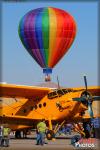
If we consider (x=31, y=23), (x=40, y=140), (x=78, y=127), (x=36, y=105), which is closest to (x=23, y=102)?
(x=36, y=105)

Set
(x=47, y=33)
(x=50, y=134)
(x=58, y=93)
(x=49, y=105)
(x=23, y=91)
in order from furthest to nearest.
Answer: (x=47, y=33)
(x=23, y=91)
(x=49, y=105)
(x=58, y=93)
(x=50, y=134)

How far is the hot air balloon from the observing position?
55.1 meters

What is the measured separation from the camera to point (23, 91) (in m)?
37.9

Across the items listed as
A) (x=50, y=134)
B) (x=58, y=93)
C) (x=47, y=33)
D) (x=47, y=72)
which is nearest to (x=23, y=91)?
(x=58, y=93)

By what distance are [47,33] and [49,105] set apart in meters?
20.7

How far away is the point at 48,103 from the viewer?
1444 inches

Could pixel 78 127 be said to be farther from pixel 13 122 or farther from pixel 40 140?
pixel 40 140

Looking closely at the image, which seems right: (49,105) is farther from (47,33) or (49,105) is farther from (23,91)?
(47,33)

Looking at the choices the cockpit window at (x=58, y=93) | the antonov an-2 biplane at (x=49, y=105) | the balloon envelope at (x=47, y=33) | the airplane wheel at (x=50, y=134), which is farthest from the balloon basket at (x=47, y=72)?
the airplane wheel at (x=50, y=134)

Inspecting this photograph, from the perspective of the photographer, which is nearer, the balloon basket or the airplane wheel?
the airplane wheel

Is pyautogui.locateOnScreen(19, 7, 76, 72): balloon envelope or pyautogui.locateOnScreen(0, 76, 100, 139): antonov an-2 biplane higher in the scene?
pyautogui.locateOnScreen(19, 7, 76, 72): balloon envelope

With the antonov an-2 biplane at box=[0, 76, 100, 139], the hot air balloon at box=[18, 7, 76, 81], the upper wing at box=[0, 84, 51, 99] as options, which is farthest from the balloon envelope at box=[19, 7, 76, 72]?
the upper wing at box=[0, 84, 51, 99]

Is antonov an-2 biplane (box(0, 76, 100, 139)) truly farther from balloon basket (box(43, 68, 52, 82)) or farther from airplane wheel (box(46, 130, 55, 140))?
balloon basket (box(43, 68, 52, 82))

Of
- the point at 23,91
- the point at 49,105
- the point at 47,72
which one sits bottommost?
the point at 49,105
